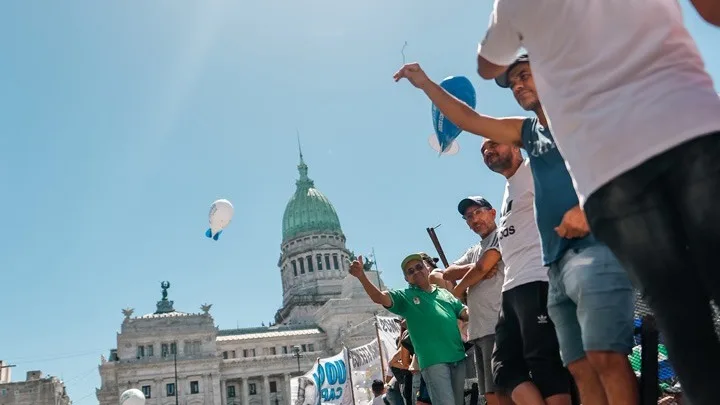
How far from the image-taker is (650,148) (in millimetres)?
1773

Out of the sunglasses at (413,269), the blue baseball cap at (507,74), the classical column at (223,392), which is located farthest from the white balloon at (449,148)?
the classical column at (223,392)

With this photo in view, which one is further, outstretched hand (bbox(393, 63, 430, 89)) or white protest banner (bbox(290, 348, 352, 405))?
white protest banner (bbox(290, 348, 352, 405))

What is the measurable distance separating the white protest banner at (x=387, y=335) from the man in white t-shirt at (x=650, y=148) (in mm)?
13520

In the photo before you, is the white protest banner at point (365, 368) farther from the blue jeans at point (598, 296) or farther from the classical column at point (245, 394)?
the classical column at point (245, 394)

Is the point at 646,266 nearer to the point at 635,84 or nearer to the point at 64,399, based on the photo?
the point at 635,84

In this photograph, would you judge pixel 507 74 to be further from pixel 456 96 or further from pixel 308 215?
pixel 308 215

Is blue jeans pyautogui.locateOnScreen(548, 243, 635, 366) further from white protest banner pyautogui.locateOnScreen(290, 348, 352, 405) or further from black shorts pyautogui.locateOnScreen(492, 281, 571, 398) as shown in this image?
white protest banner pyautogui.locateOnScreen(290, 348, 352, 405)

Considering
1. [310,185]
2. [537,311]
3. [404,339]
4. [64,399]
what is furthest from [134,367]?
[537,311]

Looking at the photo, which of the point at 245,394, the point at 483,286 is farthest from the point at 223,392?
the point at 483,286

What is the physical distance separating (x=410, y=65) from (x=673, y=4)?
1537 millimetres

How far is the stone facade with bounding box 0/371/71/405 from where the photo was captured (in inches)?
1793

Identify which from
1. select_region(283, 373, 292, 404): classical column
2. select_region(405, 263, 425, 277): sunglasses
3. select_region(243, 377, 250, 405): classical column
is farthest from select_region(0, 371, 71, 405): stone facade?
select_region(405, 263, 425, 277): sunglasses

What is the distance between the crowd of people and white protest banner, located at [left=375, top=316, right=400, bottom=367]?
11879 millimetres

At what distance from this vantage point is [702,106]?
177 centimetres
